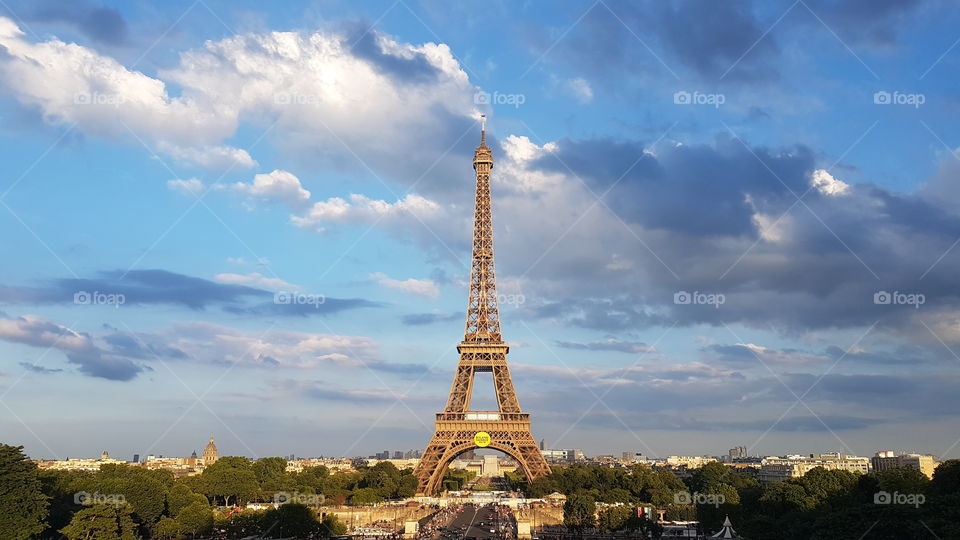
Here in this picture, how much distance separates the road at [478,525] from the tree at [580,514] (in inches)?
271

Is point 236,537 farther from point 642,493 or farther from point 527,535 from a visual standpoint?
point 642,493

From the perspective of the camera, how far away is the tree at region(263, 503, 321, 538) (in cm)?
7338

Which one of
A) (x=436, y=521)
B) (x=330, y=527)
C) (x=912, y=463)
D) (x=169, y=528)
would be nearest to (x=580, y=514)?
(x=436, y=521)

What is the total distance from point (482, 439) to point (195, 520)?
45028 mm

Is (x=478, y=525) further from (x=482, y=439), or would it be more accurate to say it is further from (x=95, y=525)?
(x=95, y=525)

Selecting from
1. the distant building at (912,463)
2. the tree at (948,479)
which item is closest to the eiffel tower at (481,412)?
the tree at (948,479)

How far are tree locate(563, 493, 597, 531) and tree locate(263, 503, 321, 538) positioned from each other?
31226 mm

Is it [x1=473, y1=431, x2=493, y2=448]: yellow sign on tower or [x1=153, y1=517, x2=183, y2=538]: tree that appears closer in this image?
[x1=153, y1=517, x2=183, y2=538]: tree

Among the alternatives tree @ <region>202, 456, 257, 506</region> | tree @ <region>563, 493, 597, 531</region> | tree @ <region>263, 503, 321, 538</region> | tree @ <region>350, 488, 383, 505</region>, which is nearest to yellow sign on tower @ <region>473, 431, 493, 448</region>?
tree @ <region>350, 488, 383, 505</region>

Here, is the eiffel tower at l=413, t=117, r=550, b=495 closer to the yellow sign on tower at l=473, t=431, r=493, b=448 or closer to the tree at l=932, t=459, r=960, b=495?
the yellow sign on tower at l=473, t=431, r=493, b=448

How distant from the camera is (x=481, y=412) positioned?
11331cm

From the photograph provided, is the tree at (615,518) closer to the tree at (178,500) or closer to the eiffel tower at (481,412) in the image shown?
the eiffel tower at (481,412)

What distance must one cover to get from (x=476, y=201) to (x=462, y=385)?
28.5 metres

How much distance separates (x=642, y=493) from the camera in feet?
436
